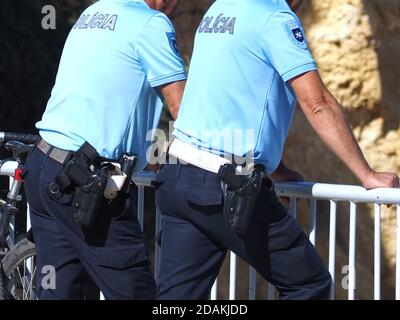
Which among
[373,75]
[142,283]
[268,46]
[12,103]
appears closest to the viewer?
[268,46]

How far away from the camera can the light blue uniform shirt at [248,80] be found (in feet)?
11.6

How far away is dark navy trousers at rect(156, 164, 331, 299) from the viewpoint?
142 inches

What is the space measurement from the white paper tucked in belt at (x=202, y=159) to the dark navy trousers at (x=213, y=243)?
0.08 feet

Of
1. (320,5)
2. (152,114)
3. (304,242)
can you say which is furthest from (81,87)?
(320,5)

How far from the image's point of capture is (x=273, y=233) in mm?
3639

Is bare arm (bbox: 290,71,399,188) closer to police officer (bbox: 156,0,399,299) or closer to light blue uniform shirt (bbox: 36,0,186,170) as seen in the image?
police officer (bbox: 156,0,399,299)

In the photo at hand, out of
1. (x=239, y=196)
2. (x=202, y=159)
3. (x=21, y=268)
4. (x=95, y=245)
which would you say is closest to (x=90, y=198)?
(x=95, y=245)

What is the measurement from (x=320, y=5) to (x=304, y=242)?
3.33m

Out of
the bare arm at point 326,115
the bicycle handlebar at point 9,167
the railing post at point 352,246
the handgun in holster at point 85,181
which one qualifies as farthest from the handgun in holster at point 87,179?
the bicycle handlebar at point 9,167

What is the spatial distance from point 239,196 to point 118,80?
624 mm

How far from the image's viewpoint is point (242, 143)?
3576mm

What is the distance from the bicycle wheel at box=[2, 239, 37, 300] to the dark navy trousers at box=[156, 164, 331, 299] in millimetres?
1604

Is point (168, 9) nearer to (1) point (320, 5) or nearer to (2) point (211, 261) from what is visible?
(2) point (211, 261)
